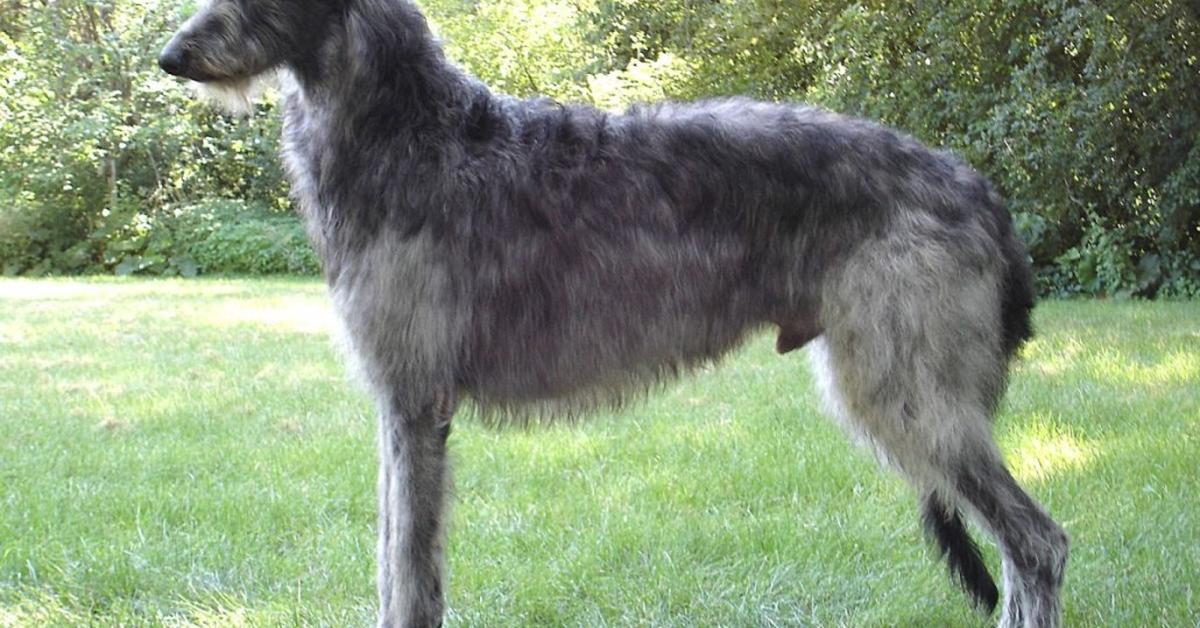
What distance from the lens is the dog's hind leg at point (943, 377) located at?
325 centimetres

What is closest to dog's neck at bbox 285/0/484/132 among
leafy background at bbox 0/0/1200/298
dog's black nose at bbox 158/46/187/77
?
dog's black nose at bbox 158/46/187/77

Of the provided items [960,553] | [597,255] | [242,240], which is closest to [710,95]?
[242,240]

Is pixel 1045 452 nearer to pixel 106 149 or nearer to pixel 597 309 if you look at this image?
pixel 597 309

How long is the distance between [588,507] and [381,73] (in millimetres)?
2185

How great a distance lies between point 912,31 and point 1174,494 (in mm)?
10252

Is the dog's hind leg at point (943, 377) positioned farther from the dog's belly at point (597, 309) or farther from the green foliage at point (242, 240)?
the green foliage at point (242, 240)

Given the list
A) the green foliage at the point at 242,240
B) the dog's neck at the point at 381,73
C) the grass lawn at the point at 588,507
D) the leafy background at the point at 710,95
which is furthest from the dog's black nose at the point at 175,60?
the green foliage at the point at 242,240

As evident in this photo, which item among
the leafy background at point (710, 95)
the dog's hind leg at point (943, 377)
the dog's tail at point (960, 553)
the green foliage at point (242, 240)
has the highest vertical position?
the dog's hind leg at point (943, 377)

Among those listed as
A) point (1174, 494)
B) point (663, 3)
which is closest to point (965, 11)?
point (663, 3)

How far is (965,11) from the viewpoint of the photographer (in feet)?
42.0

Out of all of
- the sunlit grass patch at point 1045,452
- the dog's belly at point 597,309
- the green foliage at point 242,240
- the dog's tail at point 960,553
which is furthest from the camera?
the green foliage at point 242,240

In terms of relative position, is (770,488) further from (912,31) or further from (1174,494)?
(912,31)

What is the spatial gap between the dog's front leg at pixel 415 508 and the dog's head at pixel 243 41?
1055 mm

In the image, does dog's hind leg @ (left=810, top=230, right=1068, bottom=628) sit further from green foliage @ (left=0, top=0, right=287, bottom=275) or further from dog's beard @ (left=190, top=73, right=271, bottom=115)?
green foliage @ (left=0, top=0, right=287, bottom=275)
